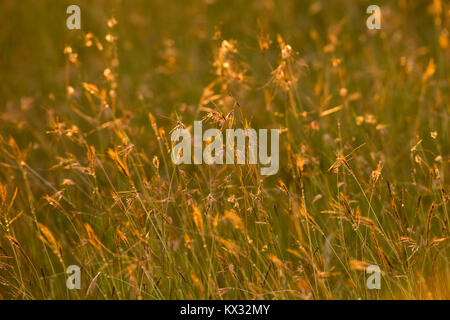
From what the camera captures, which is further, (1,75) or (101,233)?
(1,75)

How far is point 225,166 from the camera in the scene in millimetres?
1900

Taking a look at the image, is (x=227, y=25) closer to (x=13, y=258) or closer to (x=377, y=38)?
(x=377, y=38)

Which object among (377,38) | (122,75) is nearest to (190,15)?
(122,75)

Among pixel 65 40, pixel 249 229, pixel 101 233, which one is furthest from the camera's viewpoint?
pixel 65 40

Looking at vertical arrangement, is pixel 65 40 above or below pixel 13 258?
above

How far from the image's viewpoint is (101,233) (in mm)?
2027

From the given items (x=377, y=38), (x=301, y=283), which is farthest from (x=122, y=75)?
(x=301, y=283)

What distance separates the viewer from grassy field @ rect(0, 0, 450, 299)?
70.5 inches

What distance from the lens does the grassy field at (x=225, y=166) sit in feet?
5.87
